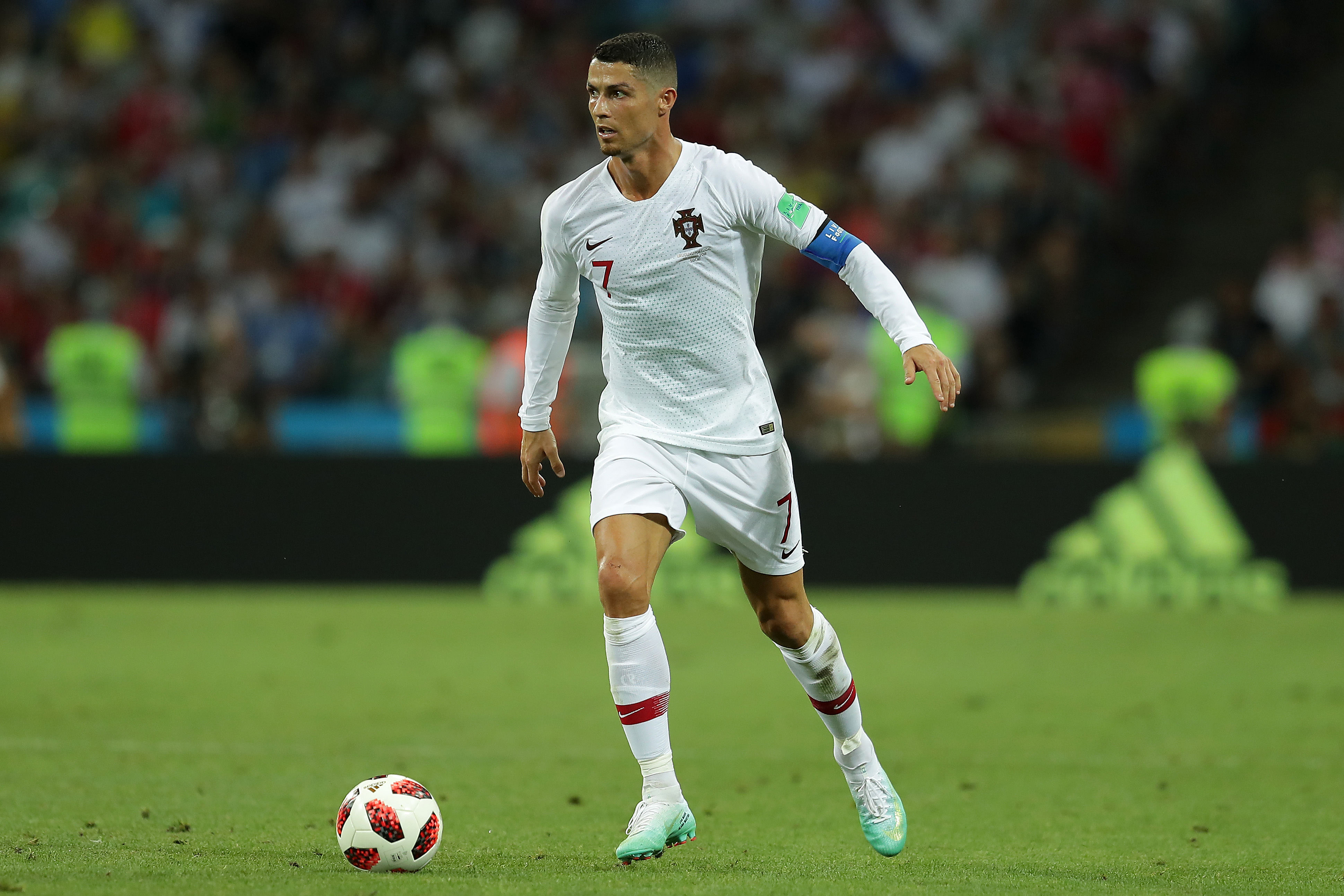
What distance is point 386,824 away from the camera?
5.11 meters

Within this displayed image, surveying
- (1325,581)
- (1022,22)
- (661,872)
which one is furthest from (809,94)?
(661,872)

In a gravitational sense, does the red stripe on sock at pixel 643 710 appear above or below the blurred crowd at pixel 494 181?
below

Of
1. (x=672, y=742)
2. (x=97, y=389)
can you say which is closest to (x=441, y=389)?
(x=97, y=389)

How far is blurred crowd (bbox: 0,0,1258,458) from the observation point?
15320 mm

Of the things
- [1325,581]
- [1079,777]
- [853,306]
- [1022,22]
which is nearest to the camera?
[1079,777]

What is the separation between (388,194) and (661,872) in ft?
46.5

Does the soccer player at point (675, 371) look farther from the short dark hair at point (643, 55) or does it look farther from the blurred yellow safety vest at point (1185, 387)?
the blurred yellow safety vest at point (1185, 387)

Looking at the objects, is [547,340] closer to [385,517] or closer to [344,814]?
[344,814]

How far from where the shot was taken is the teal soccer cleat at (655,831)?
17.2 ft

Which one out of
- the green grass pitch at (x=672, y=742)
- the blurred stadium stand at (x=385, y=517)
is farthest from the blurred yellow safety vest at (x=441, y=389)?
the green grass pitch at (x=672, y=742)

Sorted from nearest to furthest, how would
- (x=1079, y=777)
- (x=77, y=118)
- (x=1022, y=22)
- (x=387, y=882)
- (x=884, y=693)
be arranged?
(x=387, y=882), (x=1079, y=777), (x=884, y=693), (x=1022, y=22), (x=77, y=118)

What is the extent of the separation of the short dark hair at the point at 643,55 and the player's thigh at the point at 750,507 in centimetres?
117

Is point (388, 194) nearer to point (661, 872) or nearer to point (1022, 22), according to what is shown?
point (1022, 22)

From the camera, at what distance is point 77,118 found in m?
19.6
